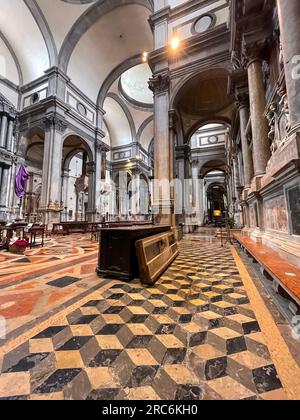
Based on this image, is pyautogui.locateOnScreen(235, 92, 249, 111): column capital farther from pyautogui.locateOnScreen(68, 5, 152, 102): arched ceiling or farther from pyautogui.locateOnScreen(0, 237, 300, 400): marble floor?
pyautogui.locateOnScreen(68, 5, 152, 102): arched ceiling

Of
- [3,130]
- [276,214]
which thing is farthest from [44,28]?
[276,214]

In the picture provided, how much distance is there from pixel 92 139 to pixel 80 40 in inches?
234

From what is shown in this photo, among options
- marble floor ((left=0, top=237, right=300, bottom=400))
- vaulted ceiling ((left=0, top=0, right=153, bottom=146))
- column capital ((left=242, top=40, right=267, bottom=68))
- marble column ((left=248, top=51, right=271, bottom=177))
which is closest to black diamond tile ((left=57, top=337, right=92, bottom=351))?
marble floor ((left=0, top=237, right=300, bottom=400))

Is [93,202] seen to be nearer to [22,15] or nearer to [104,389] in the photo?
[22,15]

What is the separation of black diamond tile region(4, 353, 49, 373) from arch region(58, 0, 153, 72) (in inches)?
594

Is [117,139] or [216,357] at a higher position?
[117,139]

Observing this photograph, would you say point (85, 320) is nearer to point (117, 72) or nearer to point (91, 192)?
point (91, 192)

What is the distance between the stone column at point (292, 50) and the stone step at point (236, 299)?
197 cm

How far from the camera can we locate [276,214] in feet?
10.4

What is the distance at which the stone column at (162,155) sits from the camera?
741 cm

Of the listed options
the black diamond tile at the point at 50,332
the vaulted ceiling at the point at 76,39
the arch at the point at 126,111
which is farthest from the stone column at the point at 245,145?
the arch at the point at 126,111
